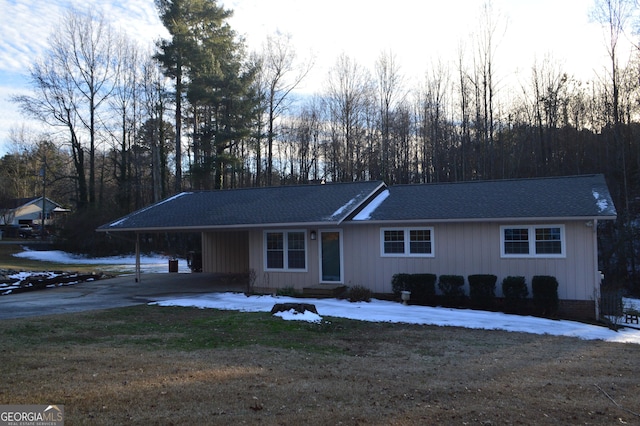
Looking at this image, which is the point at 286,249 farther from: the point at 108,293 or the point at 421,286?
the point at 108,293

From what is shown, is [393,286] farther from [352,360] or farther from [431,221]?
[352,360]

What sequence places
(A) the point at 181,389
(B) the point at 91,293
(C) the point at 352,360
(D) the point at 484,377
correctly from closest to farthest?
(A) the point at 181,389
(D) the point at 484,377
(C) the point at 352,360
(B) the point at 91,293

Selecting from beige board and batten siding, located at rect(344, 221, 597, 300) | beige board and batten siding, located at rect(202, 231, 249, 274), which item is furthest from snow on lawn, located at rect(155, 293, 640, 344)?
beige board and batten siding, located at rect(202, 231, 249, 274)

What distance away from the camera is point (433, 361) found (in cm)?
738

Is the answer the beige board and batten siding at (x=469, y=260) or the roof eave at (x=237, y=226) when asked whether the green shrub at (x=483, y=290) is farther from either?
the roof eave at (x=237, y=226)

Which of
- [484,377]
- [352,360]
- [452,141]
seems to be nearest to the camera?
[484,377]

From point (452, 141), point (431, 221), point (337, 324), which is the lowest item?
point (337, 324)

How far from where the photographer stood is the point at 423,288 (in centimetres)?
1384

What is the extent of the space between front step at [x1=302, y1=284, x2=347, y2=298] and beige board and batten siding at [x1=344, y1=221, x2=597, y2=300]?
587 millimetres

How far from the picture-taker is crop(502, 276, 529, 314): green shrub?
12.9 metres

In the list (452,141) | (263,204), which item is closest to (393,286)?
(263,204)

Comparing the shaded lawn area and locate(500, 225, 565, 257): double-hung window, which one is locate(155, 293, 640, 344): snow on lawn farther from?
locate(500, 225, 565, 257): double-hung window

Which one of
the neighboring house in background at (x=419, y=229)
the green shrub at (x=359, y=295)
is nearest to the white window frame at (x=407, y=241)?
the neighboring house in background at (x=419, y=229)

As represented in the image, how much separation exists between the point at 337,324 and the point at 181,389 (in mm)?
5681
